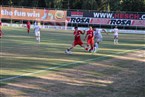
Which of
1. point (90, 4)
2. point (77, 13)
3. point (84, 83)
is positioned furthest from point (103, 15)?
point (84, 83)

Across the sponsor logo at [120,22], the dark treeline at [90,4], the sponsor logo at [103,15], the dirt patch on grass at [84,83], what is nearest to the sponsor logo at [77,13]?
the sponsor logo at [103,15]

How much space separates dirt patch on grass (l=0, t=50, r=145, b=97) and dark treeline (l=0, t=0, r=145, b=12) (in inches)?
2064

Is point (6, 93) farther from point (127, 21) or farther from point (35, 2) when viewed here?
point (35, 2)

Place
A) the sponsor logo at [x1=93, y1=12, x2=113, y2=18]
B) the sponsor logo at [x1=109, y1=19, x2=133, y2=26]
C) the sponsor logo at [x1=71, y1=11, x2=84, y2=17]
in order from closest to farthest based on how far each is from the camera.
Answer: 1. the sponsor logo at [x1=109, y1=19, x2=133, y2=26]
2. the sponsor logo at [x1=93, y1=12, x2=113, y2=18]
3. the sponsor logo at [x1=71, y1=11, x2=84, y2=17]

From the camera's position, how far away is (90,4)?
70.9m

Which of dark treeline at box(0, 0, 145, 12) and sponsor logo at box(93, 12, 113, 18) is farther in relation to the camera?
dark treeline at box(0, 0, 145, 12)

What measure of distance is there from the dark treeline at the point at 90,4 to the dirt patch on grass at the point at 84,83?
52422mm

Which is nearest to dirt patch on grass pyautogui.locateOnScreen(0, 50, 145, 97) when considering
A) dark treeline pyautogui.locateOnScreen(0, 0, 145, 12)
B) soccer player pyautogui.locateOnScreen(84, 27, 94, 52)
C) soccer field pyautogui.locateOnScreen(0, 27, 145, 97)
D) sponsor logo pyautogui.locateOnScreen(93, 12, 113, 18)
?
soccer field pyautogui.locateOnScreen(0, 27, 145, 97)

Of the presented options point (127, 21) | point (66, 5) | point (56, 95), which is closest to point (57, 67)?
point (56, 95)

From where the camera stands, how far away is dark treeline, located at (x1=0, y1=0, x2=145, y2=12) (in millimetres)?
67188

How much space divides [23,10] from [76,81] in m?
53.7

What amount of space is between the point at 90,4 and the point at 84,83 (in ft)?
195

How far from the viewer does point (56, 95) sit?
33.6 ft

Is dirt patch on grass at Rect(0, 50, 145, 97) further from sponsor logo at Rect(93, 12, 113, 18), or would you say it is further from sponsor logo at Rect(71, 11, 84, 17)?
sponsor logo at Rect(71, 11, 84, 17)
